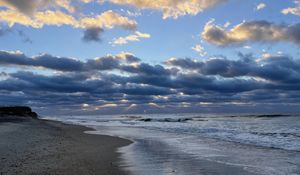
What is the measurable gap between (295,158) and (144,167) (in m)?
7.85

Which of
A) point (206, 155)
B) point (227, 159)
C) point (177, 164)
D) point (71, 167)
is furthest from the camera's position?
point (206, 155)

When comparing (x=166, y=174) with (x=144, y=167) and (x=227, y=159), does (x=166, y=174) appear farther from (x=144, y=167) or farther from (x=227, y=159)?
(x=227, y=159)

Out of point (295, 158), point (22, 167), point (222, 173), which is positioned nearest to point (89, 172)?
point (22, 167)

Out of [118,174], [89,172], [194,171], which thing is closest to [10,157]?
[89,172]

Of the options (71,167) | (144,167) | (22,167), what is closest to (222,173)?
(144,167)

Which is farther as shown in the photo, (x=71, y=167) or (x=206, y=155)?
(x=206, y=155)

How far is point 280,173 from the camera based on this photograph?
12109 millimetres

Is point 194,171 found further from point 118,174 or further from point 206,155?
point 206,155

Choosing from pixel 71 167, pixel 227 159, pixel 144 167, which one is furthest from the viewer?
pixel 227 159

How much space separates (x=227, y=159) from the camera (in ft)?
51.5

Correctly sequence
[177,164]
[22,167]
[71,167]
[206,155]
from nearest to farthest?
[22,167], [71,167], [177,164], [206,155]

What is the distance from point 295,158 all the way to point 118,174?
934cm

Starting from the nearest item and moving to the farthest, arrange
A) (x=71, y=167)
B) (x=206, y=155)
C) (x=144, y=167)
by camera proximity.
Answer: (x=71, y=167)
(x=144, y=167)
(x=206, y=155)

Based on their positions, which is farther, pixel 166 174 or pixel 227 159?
pixel 227 159
